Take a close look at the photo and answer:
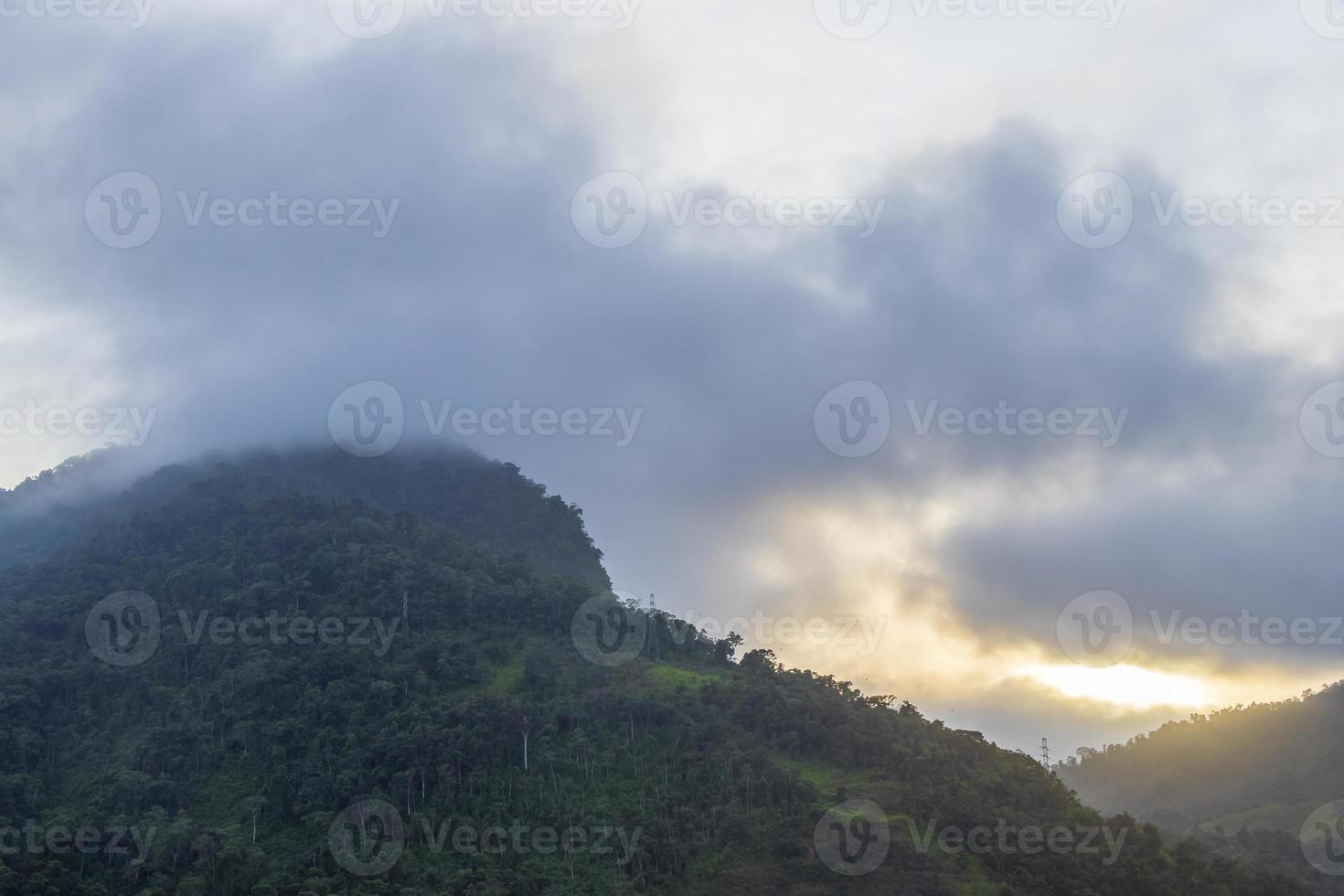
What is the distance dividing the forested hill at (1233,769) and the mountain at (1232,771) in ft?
0.46

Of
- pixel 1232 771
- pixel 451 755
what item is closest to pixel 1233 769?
pixel 1232 771

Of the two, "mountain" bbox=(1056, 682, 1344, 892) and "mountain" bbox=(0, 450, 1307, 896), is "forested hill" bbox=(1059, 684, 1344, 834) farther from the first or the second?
"mountain" bbox=(0, 450, 1307, 896)

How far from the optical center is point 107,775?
3492 inches

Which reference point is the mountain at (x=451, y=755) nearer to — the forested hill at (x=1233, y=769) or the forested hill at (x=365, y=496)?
the forested hill at (x=365, y=496)

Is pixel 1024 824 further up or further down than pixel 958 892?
further up

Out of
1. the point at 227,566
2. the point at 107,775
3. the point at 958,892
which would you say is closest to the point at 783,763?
the point at 958,892

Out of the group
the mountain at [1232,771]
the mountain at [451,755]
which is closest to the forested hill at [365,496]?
the mountain at [451,755]

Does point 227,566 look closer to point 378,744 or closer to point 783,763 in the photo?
point 378,744

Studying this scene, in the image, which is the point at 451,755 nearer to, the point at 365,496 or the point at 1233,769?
the point at 365,496

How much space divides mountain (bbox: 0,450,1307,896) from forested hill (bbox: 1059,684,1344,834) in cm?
6160

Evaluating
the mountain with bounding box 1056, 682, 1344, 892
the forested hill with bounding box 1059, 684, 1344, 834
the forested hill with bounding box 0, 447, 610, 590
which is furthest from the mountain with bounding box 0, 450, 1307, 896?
the forested hill with bounding box 1059, 684, 1344, 834

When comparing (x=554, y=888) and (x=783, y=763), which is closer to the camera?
(x=554, y=888)

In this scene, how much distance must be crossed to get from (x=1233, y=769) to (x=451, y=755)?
121 metres

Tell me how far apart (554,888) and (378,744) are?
19.1 m
